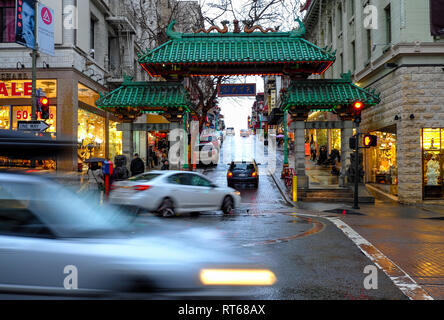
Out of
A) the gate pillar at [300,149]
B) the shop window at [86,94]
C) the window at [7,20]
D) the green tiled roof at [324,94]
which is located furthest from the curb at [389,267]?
the window at [7,20]

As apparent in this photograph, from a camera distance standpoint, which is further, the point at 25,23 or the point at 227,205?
the point at 25,23

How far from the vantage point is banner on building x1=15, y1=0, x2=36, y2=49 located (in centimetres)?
1580

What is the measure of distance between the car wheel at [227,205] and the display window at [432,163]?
375 inches

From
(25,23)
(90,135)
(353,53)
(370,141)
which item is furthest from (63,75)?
(353,53)

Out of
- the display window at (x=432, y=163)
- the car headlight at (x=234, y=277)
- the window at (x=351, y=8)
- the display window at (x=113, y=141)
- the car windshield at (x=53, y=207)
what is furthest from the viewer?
the display window at (x=113, y=141)

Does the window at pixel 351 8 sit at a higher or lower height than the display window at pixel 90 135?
higher

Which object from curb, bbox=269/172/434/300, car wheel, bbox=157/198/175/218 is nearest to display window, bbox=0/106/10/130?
car wheel, bbox=157/198/175/218

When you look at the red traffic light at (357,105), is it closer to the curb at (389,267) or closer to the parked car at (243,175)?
the curb at (389,267)

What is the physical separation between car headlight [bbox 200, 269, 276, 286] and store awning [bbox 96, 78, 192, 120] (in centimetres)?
1451

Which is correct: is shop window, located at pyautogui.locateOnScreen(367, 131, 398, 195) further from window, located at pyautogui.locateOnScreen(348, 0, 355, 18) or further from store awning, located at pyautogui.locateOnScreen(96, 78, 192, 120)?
store awning, located at pyautogui.locateOnScreen(96, 78, 192, 120)

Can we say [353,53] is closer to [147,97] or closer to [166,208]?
[147,97]

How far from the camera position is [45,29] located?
17375mm

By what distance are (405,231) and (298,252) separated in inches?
184

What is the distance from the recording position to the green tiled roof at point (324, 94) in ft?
59.9
